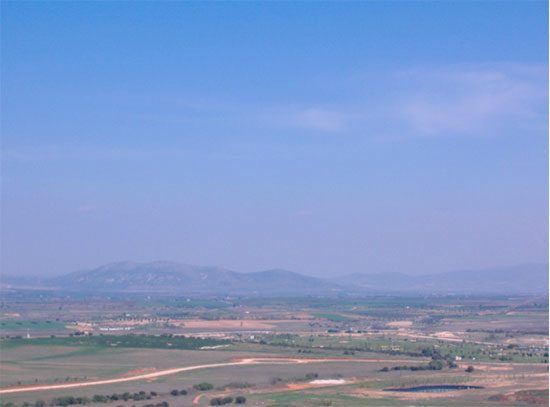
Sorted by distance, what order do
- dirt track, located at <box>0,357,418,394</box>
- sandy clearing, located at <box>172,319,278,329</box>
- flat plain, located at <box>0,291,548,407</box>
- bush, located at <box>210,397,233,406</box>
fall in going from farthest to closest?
1. sandy clearing, located at <box>172,319,278,329</box>
2. dirt track, located at <box>0,357,418,394</box>
3. flat plain, located at <box>0,291,548,407</box>
4. bush, located at <box>210,397,233,406</box>

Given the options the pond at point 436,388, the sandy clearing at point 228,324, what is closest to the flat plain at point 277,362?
the pond at point 436,388

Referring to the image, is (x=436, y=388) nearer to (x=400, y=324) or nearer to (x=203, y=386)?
(x=203, y=386)

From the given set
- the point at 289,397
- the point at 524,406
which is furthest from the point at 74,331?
the point at 524,406

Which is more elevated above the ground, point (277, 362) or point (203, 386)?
point (277, 362)

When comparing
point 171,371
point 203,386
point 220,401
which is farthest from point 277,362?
point 220,401

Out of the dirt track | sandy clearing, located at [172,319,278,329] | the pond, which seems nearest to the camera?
the dirt track

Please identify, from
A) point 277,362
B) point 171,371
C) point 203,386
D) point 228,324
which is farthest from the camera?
point 228,324

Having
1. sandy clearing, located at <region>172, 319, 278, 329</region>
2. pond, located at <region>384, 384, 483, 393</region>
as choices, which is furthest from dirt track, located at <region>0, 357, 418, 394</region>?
sandy clearing, located at <region>172, 319, 278, 329</region>

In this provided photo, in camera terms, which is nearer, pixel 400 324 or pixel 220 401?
pixel 220 401

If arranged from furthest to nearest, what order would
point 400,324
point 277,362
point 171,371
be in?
point 400,324 → point 277,362 → point 171,371

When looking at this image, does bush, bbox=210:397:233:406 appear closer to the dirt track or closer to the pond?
the dirt track

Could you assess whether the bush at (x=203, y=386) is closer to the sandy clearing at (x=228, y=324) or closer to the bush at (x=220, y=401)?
the bush at (x=220, y=401)

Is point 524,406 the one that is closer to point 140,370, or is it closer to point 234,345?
point 140,370

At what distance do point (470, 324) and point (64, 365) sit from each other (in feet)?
200
